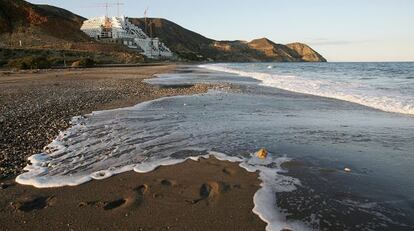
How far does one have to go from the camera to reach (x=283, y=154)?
20.9 ft

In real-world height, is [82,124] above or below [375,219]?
below

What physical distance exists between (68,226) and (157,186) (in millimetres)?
1315

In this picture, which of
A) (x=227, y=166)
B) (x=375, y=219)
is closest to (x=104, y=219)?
(x=227, y=166)

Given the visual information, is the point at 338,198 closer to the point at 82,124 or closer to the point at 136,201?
the point at 136,201

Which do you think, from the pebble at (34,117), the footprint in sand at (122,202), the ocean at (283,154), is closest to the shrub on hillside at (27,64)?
the pebble at (34,117)

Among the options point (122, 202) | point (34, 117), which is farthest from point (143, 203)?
point (34, 117)

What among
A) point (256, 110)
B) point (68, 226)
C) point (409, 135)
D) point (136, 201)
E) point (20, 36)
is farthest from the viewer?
point (20, 36)

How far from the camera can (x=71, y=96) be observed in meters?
14.1

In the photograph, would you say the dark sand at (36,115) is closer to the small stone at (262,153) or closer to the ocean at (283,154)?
the ocean at (283,154)

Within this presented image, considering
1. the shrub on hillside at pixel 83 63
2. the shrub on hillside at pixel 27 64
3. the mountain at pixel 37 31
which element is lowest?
the shrub on hillside at pixel 83 63

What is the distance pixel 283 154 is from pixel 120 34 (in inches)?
3563

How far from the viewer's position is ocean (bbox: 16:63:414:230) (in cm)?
412

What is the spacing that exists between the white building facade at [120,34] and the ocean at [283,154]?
81280mm

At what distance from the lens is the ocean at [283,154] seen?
4125 millimetres
